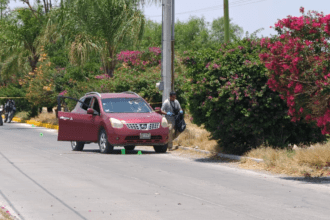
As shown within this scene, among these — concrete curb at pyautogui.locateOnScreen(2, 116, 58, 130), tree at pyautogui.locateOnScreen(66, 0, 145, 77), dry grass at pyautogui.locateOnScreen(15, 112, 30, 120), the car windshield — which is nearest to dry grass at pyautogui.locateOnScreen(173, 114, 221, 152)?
the car windshield

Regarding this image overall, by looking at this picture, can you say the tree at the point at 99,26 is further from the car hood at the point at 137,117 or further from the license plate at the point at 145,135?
the license plate at the point at 145,135

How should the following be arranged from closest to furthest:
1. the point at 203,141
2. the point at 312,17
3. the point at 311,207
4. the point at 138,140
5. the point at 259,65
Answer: the point at 311,207, the point at 312,17, the point at 259,65, the point at 138,140, the point at 203,141

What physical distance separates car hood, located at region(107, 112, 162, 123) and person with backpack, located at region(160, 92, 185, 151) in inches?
26.3

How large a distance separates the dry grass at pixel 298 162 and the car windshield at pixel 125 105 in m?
5.01

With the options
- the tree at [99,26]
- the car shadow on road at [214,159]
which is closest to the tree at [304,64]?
the car shadow on road at [214,159]

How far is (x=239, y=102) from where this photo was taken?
50.1 ft

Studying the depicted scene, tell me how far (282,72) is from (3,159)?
296 inches

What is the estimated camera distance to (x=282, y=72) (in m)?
12.5

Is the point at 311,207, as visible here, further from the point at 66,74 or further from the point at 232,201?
the point at 66,74

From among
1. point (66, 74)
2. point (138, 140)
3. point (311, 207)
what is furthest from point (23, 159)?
point (66, 74)

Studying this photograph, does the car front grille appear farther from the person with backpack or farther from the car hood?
the person with backpack

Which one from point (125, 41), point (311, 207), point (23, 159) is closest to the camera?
point (311, 207)

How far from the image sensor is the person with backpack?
62.4ft

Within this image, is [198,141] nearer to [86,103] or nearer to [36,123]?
[86,103]
